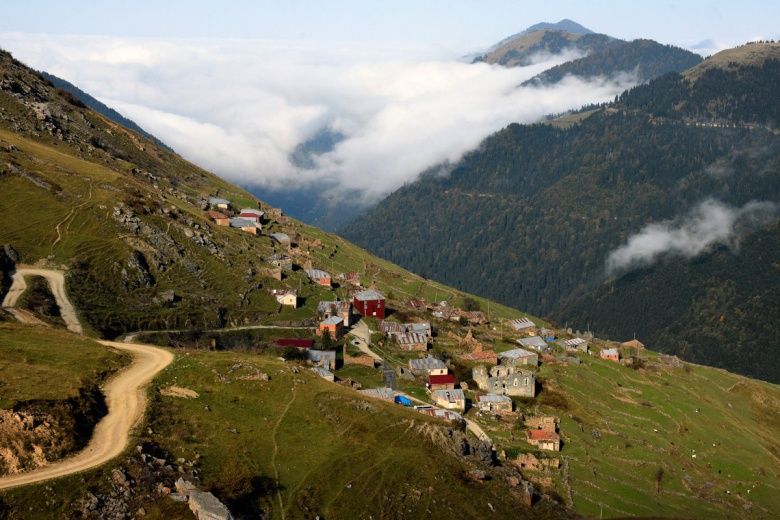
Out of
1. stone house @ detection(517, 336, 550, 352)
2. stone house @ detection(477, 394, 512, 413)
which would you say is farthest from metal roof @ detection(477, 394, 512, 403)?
stone house @ detection(517, 336, 550, 352)

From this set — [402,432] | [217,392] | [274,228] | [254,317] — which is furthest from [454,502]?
[274,228]

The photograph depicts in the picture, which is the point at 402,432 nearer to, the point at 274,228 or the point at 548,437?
the point at 548,437

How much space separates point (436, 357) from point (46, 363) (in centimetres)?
6245

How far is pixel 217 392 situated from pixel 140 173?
127 metres

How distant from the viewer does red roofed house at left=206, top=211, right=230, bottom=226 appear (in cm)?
16612

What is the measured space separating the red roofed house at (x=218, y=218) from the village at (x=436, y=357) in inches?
581

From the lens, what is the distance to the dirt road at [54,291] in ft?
307

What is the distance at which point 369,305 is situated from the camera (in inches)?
5212

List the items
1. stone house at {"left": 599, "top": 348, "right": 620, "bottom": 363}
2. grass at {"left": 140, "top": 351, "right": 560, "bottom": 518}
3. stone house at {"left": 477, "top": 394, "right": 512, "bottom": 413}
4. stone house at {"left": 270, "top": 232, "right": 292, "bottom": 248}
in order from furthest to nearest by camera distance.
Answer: stone house at {"left": 270, "top": 232, "right": 292, "bottom": 248} < stone house at {"left": 599, "top": 348, "right": 620, "bottom": 363} < stone house at {"left": 477, "top": 394, "right": 512, "bottom": 413} < grass at {"left": 140, "top": 351, "right": 560, "bottom": 518}

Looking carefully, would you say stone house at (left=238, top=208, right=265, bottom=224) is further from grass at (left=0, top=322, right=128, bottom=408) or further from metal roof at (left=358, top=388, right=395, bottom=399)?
grass at (left=0, top=322, right=128, bottom=408)

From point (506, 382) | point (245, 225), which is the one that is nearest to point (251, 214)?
point (245, 225)

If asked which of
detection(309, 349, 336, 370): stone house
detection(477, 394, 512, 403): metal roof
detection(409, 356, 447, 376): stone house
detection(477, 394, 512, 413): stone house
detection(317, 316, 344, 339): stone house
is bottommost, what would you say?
detection(477, 394, 512, 413): stone house

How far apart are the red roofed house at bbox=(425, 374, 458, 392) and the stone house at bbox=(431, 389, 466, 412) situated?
3.43 meters

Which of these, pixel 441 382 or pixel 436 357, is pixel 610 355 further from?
pixel 441 382
